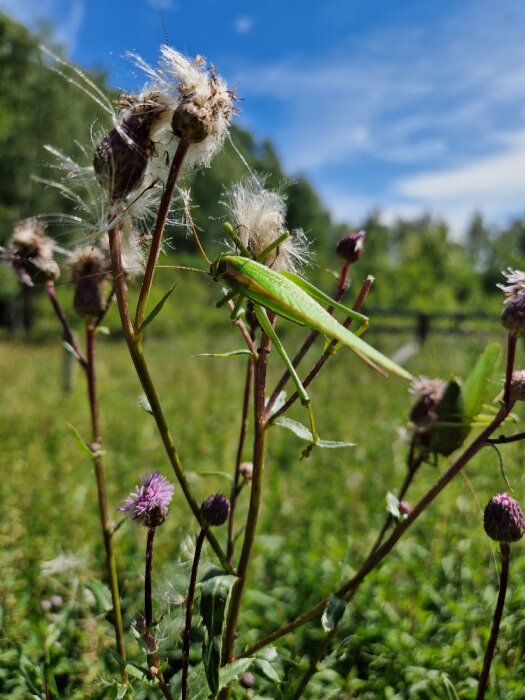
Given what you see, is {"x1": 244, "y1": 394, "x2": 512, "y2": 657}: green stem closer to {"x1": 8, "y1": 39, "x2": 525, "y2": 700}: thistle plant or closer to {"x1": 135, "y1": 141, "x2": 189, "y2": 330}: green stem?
{"x1": 8, "y1": 39, "x2": 525, "y2": 700}: thistle plant

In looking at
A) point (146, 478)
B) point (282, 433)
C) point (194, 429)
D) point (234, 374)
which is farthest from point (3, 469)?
point (234, 374)

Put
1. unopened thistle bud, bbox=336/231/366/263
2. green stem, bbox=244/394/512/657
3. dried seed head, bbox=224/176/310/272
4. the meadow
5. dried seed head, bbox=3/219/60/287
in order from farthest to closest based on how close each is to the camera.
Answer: the meadow < dried seed head, bbox=3/219/60/287 < unopened thistle bud, bbox=336/231/366/263 < dried seed head, bbox=224/176/310/272 < green stem, bbox=244/394/512/657

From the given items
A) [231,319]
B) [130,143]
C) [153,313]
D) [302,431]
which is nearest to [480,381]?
[302,431]

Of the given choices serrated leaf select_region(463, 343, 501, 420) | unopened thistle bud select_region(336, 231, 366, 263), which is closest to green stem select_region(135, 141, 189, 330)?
unopened thistle bud select_region(336, 231, 366, 263)

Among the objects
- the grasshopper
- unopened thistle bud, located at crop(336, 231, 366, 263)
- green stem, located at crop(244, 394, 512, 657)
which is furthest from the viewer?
unopened thistle bud, located at crop(336, 231, 366, 263)

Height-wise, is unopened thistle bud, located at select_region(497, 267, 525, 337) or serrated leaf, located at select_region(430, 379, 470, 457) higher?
unopened thistle bud, located at select_region(497, 267, 525, 337)

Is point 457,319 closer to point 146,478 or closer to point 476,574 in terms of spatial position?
point 476,574
